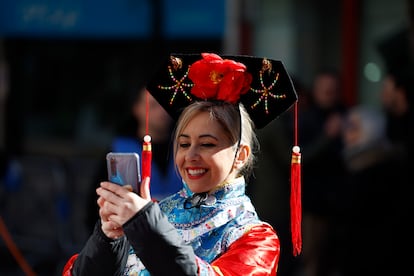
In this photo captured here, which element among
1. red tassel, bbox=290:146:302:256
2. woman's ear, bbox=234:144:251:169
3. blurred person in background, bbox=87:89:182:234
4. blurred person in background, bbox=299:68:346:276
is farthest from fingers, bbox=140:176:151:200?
blurred person in background, bbox=299:68:346:276

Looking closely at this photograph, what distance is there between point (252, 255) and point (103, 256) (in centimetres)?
44

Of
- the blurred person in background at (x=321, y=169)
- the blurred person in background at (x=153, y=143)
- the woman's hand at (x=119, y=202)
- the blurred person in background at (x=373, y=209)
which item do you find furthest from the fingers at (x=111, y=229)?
the blurred person in background at (x=321, y=169)

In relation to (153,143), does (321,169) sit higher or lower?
lower

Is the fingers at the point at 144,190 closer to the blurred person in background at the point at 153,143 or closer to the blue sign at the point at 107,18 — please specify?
the blurred person in background at the point at 153,143

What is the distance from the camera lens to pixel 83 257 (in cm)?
261

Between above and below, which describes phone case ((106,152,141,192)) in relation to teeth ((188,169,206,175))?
above

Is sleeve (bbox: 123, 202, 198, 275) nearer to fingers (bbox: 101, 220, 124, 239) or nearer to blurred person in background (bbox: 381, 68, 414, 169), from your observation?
fingers (bbox: 101, 220, 124, 239)

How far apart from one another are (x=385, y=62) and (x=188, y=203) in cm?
462

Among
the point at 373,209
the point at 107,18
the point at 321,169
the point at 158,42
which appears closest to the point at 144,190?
the point at 373,209

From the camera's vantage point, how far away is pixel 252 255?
102 inches

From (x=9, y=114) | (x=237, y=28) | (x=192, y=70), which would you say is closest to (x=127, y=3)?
(x=237, y=28)

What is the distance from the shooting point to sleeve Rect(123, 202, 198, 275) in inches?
91.4

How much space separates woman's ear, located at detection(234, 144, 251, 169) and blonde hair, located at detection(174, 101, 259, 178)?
0.05 ft

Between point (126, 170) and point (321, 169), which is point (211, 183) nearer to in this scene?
point (126, 170)
